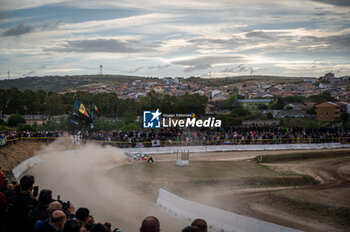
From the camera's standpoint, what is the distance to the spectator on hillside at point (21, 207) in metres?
6.94

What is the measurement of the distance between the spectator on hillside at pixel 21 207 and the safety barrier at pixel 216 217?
28.9 ft

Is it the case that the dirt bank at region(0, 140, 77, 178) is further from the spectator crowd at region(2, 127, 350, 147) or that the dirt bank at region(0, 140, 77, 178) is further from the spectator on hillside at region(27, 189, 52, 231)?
the spectator on hillside at region(27, 189, 52, 231)

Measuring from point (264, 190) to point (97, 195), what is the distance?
11171 millimetres

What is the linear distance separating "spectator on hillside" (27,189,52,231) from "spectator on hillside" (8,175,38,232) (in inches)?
22.1

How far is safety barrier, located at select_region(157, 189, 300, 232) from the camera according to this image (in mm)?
12852

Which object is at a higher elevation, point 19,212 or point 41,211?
point 41,211

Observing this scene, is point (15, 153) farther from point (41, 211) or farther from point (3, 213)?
point (41, 211)

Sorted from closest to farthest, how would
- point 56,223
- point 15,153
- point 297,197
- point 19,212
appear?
point 56,223
point 19,212
point 297,197
point 15,153

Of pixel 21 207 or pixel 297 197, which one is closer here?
pixel 21 207

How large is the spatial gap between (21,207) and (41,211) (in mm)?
827

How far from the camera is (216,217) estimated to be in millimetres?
14836

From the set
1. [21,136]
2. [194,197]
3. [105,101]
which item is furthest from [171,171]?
[105,101]

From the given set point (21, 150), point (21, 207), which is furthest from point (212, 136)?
point (21, 207)

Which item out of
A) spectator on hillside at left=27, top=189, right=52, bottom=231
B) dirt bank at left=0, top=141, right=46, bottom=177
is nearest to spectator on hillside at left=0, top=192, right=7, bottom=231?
spectator on hillside at left=27, top=189, right=52, bottom=231
